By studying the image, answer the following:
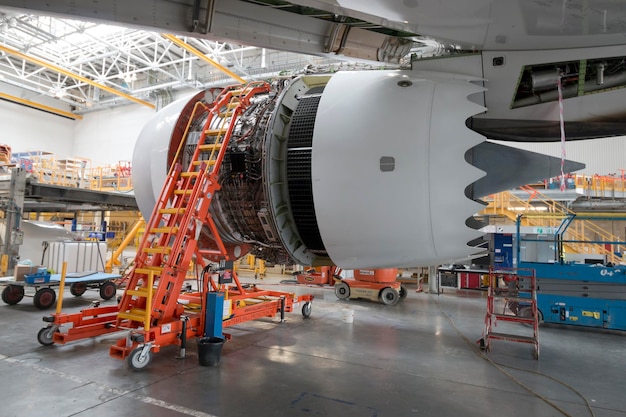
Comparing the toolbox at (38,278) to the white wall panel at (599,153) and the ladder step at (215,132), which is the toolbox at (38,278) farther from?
the white wall panel at (599,153)

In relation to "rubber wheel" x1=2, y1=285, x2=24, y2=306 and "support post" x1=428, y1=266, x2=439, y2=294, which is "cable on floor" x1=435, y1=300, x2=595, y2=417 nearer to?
"support post" x1=428, y1=266, x2=439, y2=294

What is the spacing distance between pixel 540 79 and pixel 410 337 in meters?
5.41

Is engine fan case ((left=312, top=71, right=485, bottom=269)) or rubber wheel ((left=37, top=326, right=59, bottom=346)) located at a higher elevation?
engine fan case ((left=312, top=71, right=485, bottom=269))

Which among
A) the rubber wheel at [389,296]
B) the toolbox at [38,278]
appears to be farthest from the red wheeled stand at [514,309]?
the toolbox at [38,278]

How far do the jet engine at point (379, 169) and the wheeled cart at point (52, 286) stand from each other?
7401 millimetres

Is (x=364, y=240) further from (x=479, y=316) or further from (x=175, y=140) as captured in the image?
(x=479, y=316)

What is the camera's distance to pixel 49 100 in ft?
109

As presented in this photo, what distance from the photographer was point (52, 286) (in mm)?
10047

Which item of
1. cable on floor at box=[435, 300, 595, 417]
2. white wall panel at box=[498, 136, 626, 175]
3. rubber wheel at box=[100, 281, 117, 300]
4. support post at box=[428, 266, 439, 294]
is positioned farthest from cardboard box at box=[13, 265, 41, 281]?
white wall panel at box=[498, 136, 626, 175]

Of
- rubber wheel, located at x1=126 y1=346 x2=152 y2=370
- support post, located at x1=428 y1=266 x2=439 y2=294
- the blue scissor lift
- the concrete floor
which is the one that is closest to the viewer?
the concrete floor

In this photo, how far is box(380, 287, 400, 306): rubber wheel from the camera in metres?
11.4

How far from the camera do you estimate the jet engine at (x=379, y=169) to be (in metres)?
3.70

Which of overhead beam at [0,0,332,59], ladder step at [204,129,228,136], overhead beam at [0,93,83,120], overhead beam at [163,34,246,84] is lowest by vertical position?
ladder step at [204,129,228,136]

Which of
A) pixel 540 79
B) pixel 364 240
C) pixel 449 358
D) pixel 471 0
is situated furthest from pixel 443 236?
pixel 449 358
